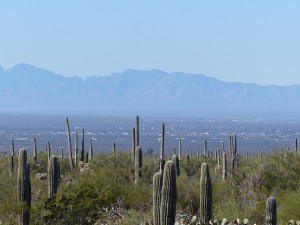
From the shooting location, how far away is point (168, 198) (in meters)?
14.6

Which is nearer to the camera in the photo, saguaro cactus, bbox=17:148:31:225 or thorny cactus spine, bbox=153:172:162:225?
thorny cactus spine, bbox=153:172:162:225

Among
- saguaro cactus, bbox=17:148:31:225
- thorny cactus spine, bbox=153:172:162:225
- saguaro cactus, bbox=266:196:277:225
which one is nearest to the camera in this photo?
thorny cactus spine, bbox=153:172:162:225

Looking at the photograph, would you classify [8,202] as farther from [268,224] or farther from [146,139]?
[146,139]

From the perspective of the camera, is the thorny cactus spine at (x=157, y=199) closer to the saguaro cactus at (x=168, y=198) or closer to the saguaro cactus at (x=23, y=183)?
the saguaro cactus at (x=168, y=198)

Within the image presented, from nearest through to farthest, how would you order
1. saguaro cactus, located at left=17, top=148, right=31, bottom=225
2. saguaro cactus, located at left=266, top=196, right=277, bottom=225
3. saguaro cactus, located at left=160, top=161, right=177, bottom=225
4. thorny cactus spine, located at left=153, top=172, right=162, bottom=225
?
saguaro cactus, located at left=160, top=161, right=177, bottom=225 → thorny cactus spine, located at left=153, top=172, right=162, bottom=225 → saguaro cactus, located at left=266, top=196, right=277, bottom=225 → saguaro cactus, located at left=17, top=148, right=31, bottom=225

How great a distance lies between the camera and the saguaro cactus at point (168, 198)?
14.6 metres

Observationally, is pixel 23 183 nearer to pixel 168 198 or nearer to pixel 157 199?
pixel 157 199

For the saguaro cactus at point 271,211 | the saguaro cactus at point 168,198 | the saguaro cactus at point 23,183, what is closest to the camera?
the saguaro cactus at point 168,198

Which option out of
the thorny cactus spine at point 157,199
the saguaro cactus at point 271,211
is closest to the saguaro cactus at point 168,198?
the thorny cactus spine at point 157,199

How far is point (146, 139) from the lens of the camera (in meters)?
127

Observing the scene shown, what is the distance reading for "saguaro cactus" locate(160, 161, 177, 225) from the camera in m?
14.6

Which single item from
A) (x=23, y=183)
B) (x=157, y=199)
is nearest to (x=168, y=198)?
(x=157, y=199)

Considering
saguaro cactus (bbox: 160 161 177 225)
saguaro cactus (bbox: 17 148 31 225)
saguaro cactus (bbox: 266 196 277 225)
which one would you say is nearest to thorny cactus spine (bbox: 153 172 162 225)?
saguaro cactus (bbox: 160 161 177 225)

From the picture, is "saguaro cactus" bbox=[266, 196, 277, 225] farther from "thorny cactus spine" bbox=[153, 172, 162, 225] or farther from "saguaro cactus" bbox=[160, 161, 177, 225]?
"thorny cactus spine" bbox=[153, 172, 162, 225]
